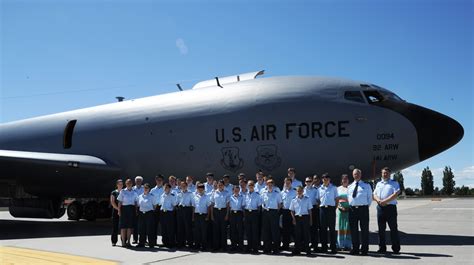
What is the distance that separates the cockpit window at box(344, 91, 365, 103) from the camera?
13.9m

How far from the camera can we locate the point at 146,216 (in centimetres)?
1251

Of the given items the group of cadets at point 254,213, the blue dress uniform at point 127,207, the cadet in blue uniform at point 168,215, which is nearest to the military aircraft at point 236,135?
the group of cadets at point 254,213

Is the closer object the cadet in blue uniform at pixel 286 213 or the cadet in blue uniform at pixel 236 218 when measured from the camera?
the cadet in blue uniform at pixel 286 213

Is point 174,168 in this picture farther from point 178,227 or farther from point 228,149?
point 178,227

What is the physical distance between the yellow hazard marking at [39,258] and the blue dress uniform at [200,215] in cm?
261

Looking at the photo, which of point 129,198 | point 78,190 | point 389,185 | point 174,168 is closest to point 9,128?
point 78,190

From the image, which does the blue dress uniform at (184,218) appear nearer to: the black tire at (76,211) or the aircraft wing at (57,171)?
the aircraft wing at (57,171)

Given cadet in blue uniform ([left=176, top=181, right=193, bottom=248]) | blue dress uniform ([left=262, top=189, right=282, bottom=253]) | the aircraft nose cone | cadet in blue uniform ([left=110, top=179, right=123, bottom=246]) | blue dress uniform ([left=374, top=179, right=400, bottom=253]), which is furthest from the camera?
the aircraft nose cone

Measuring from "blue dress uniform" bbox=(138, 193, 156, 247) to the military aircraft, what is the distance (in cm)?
320

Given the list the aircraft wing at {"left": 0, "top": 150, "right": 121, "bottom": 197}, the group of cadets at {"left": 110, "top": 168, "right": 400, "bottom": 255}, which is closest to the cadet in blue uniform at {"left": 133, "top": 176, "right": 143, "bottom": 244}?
the group of cadets at {"left": 110, "top": 168, "right": 400, "bottom": 255}

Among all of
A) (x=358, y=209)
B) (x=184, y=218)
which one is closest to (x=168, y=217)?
(x=184, y=218)

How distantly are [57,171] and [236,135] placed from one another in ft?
26.5

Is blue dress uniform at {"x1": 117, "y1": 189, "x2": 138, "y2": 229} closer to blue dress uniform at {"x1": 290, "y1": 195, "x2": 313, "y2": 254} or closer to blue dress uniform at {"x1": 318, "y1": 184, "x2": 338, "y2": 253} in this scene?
blue dress uniform at {"x1": 290, "y1": 195, "x2": 313, "y2": 254}

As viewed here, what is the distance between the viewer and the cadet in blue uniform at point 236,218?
1135 centimetres
